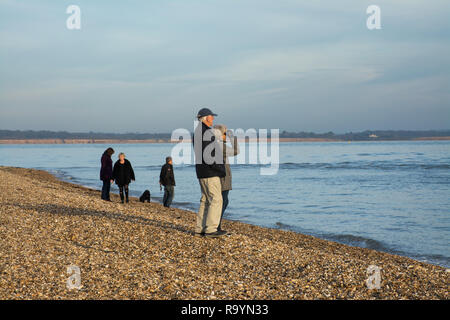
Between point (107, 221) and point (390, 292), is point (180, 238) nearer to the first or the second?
point (107, 221)

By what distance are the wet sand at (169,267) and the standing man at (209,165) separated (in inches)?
22.1

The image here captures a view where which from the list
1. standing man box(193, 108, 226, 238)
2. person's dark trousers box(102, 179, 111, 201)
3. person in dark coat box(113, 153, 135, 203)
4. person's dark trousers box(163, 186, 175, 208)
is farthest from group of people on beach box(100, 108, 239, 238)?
person's dark trousers box(163, 186, 175, 208)

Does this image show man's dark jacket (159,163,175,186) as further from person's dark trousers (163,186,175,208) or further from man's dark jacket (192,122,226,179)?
man's dark jacket (192,122,226,179)

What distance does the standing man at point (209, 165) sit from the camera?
7102mm

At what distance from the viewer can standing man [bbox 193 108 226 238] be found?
7102mm

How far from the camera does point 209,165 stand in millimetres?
7227

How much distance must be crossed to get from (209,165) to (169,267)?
1.82 metres

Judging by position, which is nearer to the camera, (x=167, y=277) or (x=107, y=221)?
(x=167, y=277)

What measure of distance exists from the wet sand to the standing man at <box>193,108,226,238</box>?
561 millimetres

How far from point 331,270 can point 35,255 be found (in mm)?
4323

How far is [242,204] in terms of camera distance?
20531mm

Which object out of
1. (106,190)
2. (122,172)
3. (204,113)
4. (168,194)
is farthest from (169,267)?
(168,194)

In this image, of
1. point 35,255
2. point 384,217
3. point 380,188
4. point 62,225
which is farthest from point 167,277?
point 380,188

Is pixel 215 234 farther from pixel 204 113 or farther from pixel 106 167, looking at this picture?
pixel 106 167
